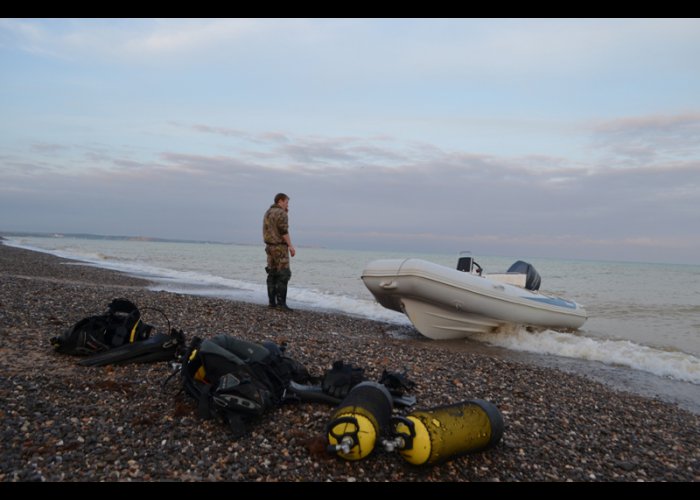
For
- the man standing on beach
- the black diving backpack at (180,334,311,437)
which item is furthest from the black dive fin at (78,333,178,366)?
the man standing on beach

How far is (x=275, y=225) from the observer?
8.98 meters

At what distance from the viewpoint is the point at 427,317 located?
8.44 meters

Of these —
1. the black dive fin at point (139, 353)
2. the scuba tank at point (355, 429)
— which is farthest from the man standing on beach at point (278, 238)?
the scuba tank at point (355, 429)

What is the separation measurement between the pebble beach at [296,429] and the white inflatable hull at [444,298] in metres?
2.23

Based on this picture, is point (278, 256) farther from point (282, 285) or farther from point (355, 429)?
point (355, 429)

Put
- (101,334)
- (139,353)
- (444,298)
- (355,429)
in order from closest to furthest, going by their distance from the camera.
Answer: (355,429) → (139,353) → (101,334) → (444,298)

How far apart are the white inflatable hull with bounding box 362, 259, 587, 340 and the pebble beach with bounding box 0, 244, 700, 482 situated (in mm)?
2225

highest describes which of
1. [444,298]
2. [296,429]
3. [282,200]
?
[282,200]

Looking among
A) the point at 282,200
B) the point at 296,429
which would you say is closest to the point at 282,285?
the point at 282,200

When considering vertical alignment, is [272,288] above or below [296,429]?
above

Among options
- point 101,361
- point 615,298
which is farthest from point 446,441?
point 615,298

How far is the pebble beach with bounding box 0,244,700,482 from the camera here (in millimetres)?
2879

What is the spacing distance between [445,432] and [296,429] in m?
→ 1.06

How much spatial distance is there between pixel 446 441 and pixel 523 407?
1705 mm
